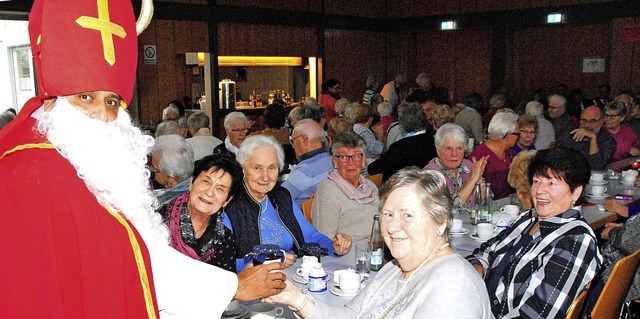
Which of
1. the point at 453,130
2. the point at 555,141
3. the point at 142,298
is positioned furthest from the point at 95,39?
the point at 555,141

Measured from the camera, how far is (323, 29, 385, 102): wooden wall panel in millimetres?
12844

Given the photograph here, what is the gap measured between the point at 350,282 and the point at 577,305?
0.93m

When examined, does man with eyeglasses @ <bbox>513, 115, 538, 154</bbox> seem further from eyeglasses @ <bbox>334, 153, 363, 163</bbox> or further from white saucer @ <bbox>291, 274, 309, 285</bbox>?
white saucer @ <bbox>291, 274, 309, 285</bbox>

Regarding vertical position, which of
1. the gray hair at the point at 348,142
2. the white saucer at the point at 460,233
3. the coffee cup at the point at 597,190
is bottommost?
the white saucer at the point at 460,233

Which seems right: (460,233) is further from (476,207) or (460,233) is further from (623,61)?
(623,61)

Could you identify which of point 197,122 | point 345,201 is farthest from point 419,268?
point 197,122

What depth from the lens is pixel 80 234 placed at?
1.40 metres

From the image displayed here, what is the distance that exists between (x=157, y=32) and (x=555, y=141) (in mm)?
6727

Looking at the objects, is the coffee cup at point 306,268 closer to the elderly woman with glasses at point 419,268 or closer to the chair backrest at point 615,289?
the elderly woman with glasses at point 419,268

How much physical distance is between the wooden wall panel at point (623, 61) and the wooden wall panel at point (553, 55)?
24 centimetres

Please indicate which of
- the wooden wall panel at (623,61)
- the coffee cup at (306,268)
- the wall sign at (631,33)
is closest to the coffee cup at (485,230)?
the coffee cup at (306,268)

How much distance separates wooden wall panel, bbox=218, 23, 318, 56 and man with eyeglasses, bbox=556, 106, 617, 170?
678 cm

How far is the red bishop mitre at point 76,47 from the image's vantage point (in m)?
1.46

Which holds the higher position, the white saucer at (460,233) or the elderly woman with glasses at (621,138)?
the elderly woman with glasses at (621,138)
